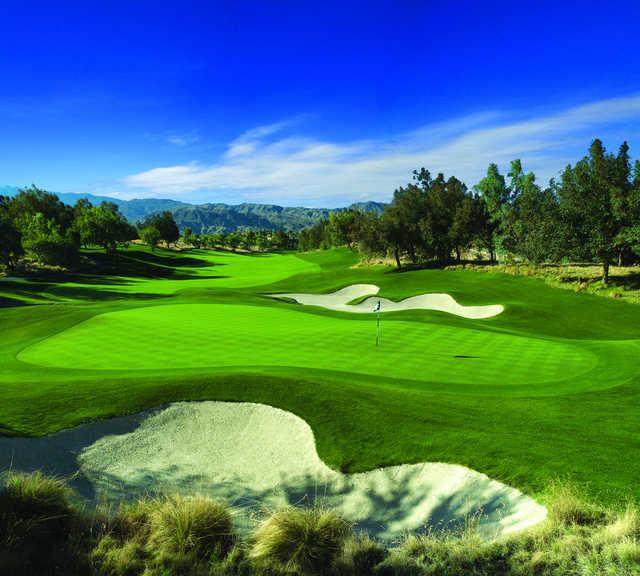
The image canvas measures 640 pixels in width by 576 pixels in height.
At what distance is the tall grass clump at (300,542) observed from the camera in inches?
213

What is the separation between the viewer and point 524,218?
2117 inches

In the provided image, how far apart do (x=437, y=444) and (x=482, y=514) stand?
1889 millimetres

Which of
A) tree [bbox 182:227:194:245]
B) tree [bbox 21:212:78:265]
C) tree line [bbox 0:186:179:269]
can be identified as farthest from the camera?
tree [bbox 182:227:194:245]

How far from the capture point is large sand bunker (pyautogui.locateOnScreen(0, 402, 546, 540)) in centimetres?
712

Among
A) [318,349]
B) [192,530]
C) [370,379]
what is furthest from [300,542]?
[318,349]

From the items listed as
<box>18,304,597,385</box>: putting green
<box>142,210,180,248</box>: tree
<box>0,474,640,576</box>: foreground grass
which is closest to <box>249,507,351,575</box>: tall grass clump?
<box>0,474,640,576</box>: foreground grass

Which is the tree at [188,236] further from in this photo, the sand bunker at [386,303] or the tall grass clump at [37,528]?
the tall grass clump at [37,528]

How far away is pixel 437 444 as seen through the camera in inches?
343

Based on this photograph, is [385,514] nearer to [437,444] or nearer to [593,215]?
[437,444]

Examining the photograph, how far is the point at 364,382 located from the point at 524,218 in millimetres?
50085

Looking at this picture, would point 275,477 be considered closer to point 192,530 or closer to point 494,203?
point 192,530

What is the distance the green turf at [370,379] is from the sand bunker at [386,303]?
5170mm

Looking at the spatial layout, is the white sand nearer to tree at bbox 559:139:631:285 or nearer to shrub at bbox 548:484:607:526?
shrub at bbox 548:484:607:526

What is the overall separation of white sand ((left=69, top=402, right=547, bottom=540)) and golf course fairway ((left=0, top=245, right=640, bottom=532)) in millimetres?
256
